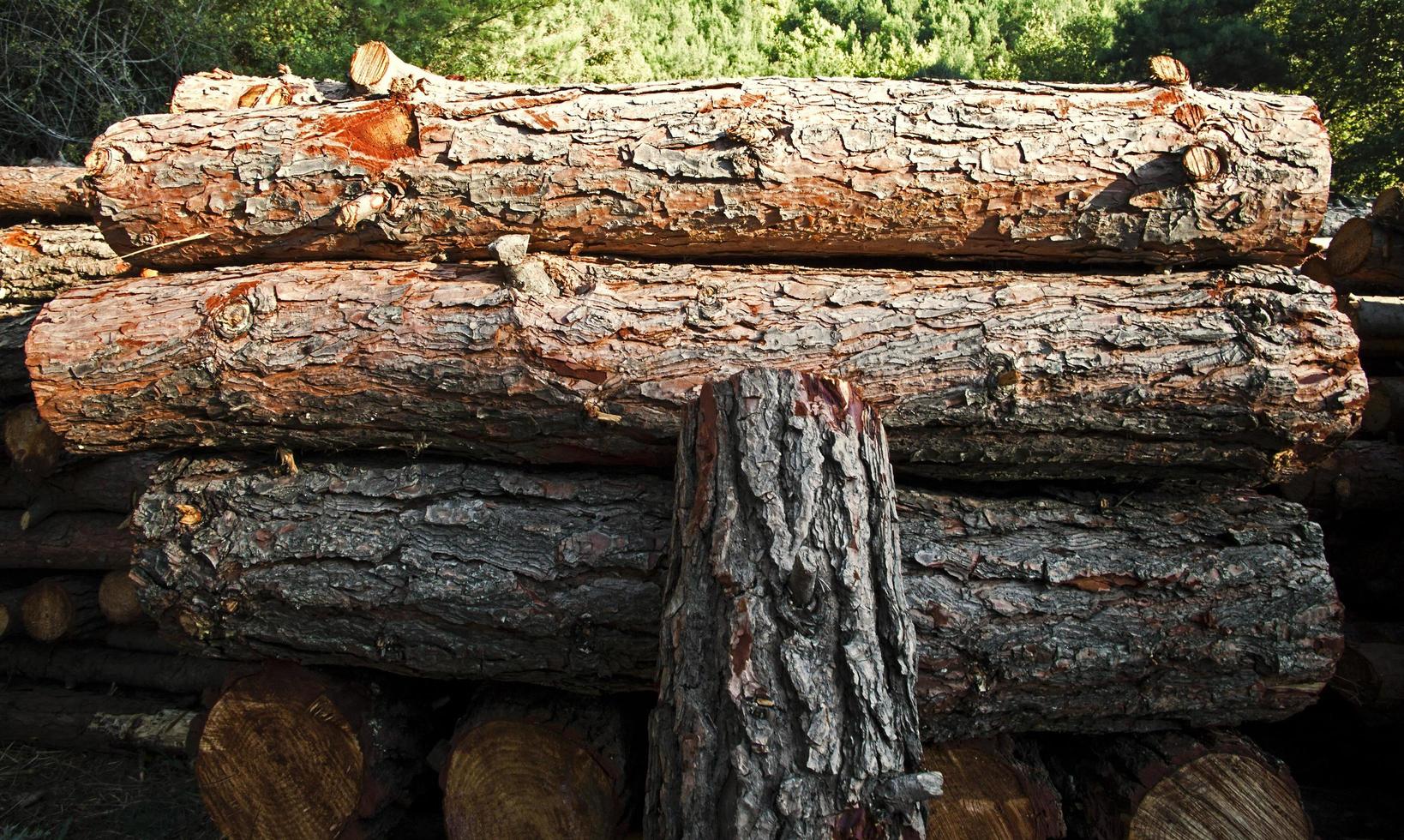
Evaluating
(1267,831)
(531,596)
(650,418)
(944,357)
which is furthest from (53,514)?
(1267,831)

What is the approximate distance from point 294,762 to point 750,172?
2254mm

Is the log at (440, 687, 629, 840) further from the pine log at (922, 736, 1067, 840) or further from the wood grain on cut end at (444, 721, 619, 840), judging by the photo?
the pine log at (922, 736, 1067, 840)

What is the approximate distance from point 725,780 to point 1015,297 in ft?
5.34

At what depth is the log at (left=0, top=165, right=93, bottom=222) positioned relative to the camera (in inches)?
162

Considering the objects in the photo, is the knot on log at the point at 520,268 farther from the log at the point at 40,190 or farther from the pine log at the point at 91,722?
the log at the point at 40,190

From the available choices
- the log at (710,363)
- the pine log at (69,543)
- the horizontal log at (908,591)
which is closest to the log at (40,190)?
the pine log at (69,543)

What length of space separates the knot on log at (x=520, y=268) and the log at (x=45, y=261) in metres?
2.73

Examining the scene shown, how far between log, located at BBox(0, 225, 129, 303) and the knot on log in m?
2.73

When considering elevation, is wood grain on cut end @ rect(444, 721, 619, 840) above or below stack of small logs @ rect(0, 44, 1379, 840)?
below

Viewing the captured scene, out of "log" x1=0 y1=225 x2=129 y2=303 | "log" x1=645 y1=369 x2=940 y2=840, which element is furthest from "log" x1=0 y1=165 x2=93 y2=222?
"log" x1=645 y1=369 x2=940 y2=840

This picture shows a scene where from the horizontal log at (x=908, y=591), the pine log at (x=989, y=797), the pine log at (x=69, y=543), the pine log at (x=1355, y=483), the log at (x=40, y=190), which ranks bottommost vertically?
the pine log at (x=69, y=543)

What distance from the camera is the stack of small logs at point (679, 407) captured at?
235 cm

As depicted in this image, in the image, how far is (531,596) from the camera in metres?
2.37

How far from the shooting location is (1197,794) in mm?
2367
